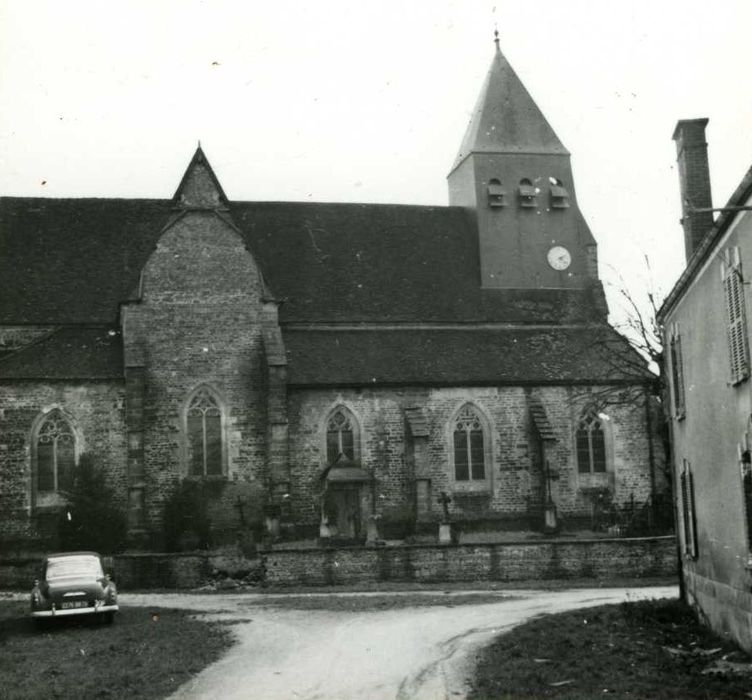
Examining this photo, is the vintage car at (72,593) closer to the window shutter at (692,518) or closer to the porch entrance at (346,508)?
the window shutter at (692,518)

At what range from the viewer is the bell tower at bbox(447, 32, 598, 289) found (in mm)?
42469

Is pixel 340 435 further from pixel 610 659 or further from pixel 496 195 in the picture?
pixel 610 659

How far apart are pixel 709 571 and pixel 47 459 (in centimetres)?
2304

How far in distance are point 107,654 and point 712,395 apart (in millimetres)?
10308

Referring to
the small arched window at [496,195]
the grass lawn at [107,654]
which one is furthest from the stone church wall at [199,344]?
the grass lawn at [107,654]

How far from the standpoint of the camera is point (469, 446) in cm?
3734

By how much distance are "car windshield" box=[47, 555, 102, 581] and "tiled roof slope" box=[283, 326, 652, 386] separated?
1481 cm

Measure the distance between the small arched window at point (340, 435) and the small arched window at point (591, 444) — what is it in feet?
26.9

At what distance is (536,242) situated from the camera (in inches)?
1686

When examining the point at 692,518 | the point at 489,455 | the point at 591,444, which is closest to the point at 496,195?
the point at 591,444

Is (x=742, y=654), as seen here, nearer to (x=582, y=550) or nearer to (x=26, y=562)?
(x=582, y=550)

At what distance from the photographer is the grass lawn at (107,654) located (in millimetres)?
13656

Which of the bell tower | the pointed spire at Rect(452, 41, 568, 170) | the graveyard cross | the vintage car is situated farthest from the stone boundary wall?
the pointed spire at Rect(452, 41, 568, 170)

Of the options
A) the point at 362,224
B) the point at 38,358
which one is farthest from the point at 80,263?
the point at 362,224
